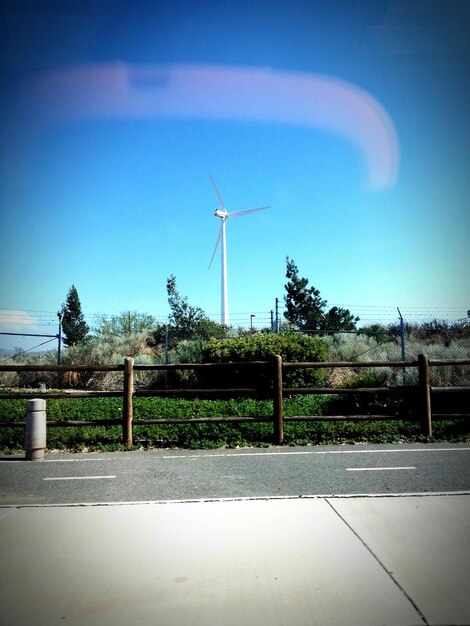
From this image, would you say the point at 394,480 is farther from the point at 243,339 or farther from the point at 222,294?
the point at 222,294

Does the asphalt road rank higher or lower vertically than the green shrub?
lower

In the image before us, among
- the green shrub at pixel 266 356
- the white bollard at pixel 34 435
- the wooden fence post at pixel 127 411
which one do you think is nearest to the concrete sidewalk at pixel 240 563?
the white bollard at pixel 34 435

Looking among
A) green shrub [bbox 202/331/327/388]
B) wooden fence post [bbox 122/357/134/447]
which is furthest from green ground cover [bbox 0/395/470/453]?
green shrub [bbox 202/331/327/388]

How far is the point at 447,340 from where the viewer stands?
26844 millimetres

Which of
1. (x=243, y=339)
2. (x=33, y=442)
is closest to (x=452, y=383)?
(x=243, y=339)

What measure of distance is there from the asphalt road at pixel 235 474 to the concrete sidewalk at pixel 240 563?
0.59m

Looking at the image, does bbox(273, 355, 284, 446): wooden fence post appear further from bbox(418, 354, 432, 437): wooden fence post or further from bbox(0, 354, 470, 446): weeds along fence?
bbox(418, 354, 432, 437): wooden fence post

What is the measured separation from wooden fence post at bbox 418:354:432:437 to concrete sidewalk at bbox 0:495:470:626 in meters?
4.24

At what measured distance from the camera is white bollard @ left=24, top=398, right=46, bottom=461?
25.1 feet

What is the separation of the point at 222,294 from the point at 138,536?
2880 cm

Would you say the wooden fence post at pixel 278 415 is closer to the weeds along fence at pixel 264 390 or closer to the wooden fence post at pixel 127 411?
the weeds along fence at pixel 264 390

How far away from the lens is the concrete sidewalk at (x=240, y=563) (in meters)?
2.93

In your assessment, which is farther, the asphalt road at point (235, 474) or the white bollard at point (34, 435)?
the white bollard at point (34, 435)

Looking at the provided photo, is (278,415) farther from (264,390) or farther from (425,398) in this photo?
(425,398)
